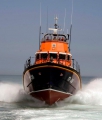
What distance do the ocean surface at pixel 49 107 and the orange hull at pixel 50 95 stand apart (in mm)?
311

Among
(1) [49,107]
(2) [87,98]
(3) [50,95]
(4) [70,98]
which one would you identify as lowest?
(2) [87,98]

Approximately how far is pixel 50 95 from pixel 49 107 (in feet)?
2.06

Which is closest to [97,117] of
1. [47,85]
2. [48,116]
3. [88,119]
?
[88,119]

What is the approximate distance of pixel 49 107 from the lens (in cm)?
1470

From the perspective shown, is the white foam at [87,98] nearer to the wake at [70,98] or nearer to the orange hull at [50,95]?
the wake at [70,98]

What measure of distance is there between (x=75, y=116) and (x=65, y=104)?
12.9 ft

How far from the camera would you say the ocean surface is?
38.8 feet

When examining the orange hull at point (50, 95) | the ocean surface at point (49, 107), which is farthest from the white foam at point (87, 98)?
the orange hull at point (50, 95)

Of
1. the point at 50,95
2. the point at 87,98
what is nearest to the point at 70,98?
the point at 87,98

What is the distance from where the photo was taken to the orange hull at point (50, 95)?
582 inches

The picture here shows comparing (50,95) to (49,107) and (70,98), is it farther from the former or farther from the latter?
(70,98)

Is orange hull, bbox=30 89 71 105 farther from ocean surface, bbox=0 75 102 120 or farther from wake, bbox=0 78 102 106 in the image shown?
wake, bbox=0 78 102 106

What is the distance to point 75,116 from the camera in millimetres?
11953

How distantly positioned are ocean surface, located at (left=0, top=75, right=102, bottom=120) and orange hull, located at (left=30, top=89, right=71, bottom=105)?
31 centimetres
